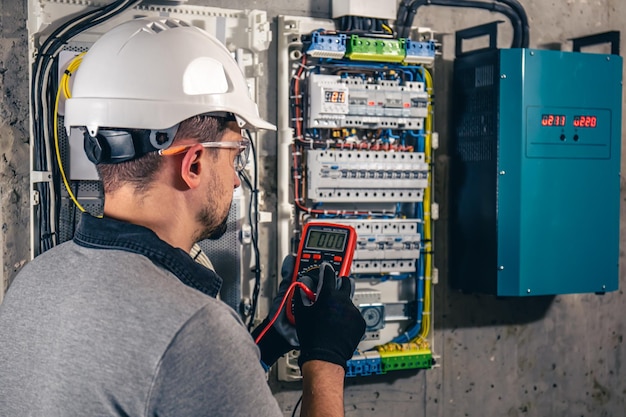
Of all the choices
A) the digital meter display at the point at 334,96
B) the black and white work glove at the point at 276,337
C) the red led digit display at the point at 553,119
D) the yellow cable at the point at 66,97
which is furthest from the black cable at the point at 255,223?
the red led digit display at the point at 553,119

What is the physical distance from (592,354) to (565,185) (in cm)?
86

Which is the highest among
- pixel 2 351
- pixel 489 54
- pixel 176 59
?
pixel 489 54

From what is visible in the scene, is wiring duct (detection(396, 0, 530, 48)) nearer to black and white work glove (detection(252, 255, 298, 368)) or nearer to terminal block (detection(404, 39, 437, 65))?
terminal block (detection(404, 39, 437, 65))

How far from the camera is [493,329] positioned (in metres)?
3.22

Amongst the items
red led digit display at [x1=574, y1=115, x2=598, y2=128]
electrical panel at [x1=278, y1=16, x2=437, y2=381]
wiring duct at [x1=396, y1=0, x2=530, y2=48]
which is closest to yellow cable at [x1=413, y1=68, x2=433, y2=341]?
electrical panel at [x1=278, y1=16, x2=437, y2=381]

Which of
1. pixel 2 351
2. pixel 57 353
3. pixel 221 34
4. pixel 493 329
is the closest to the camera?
pixel 57 353

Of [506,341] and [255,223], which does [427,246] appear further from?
[255,223]

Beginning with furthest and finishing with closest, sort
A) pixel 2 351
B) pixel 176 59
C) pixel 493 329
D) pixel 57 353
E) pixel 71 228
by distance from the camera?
1. pixel 493 329
2. pixel 71 228
3. pixel 176 59
4. pixel 2 351
5. pixel 57 353

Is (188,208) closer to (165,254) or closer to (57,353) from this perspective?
(165,254)

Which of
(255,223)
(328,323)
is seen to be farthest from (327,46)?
(328,323)

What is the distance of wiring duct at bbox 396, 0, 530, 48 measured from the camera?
2.96m

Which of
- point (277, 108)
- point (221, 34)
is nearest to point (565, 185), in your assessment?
point (277, 108)

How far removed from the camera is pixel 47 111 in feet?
8.14

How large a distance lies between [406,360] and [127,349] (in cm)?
197
